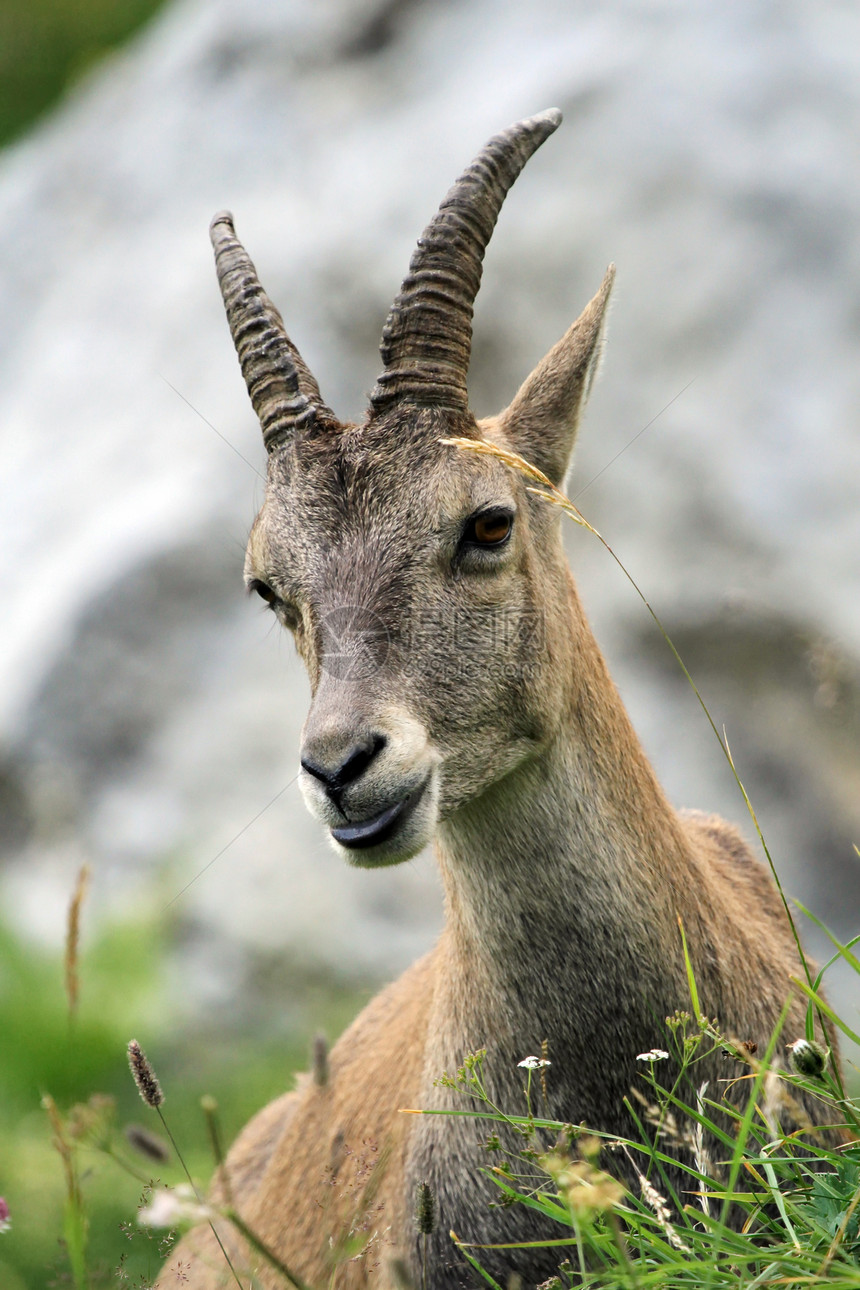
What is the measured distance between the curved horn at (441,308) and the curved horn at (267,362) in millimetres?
272

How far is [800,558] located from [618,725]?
564 centimetres

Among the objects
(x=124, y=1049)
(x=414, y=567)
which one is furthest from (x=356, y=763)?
(x=124, y=1049)

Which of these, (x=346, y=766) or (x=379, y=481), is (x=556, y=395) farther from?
(x=346, y=766)

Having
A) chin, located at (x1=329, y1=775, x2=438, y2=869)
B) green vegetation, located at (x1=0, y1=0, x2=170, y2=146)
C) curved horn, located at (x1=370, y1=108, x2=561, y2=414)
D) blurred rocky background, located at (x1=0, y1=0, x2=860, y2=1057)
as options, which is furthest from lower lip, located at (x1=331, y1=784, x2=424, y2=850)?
green vegetation, located at (x1=0, y1=0, x2=170, y2=146)

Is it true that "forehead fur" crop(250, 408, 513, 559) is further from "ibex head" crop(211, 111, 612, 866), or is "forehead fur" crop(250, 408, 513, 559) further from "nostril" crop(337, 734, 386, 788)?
"nostril" crop(337, 734, 386, 788)

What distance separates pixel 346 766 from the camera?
3203mm

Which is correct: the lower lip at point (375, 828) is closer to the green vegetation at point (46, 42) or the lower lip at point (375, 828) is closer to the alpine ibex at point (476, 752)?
the alpine ibex at point (476, 752)

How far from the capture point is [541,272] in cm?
1035

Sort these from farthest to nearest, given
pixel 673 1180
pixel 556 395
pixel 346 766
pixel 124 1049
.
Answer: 1. pixel 124 1049
2. pixel 556 395
3. pixel 673 1180
4. pixel 346 766

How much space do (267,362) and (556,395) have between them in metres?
1.00

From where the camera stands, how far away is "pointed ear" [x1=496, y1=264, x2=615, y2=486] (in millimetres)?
4301

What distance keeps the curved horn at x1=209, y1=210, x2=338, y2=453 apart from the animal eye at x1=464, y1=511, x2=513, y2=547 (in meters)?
0.60

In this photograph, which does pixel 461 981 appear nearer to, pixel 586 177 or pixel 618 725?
pixel 618 725

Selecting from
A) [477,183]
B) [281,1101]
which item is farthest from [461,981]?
[477,183]
